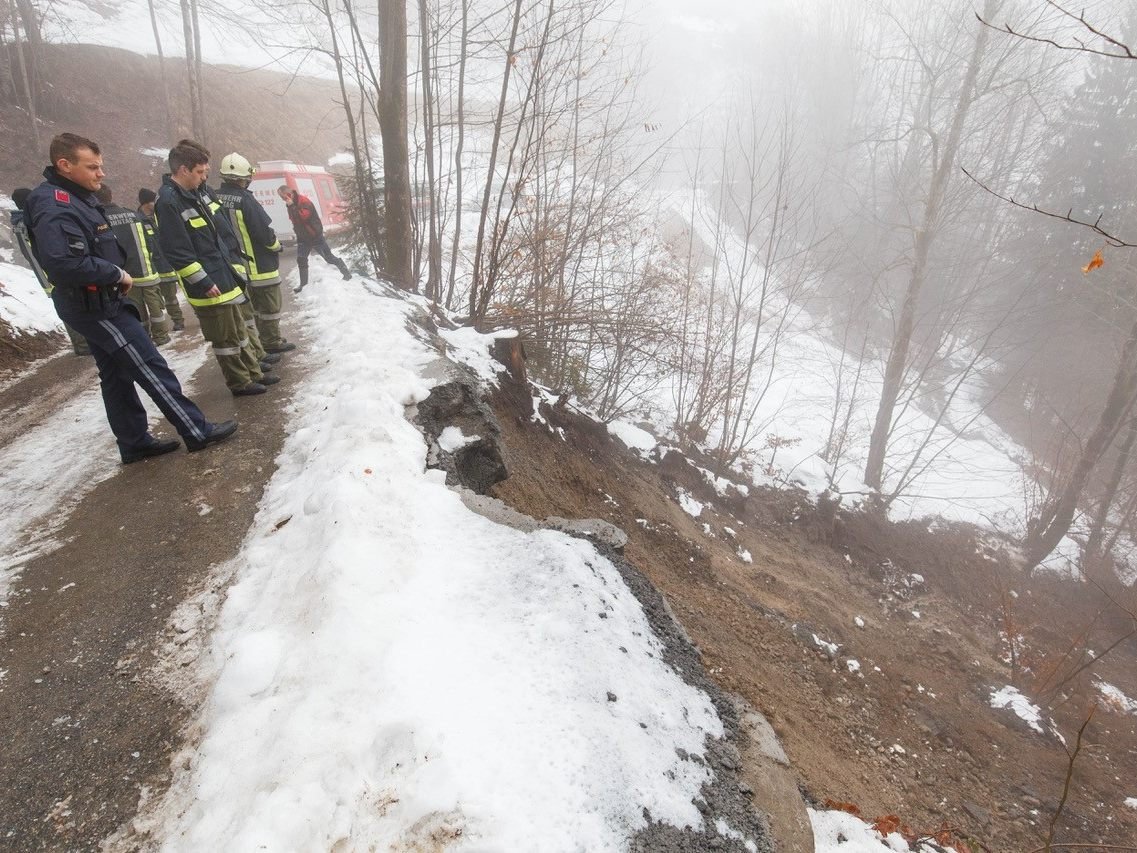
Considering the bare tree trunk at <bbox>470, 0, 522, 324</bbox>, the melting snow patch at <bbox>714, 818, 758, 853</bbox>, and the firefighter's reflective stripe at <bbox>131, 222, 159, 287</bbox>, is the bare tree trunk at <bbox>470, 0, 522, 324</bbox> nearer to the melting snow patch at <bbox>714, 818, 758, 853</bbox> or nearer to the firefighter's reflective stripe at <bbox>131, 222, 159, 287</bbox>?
the firefighter's reflective stripe at <bbox>131, 222, 159, 287</bbox>

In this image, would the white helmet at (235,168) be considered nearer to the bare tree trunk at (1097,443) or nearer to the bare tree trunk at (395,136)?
the bare tree trunk at (395,136)

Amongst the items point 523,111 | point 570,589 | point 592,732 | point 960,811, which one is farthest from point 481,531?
point 523,111

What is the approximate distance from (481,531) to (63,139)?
125 inches

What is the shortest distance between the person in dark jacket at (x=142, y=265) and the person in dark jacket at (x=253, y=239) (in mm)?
1357

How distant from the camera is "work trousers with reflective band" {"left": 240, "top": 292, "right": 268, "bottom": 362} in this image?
4871 millimetres

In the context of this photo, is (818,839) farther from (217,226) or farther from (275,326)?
(275,326)

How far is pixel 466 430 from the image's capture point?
4.13 meters

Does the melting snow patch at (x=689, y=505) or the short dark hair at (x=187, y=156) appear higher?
the short dark hair at (x=187, y=156)

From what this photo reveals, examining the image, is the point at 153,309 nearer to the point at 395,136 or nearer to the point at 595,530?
the point at 395,136

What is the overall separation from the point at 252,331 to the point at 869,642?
7229 millimetres

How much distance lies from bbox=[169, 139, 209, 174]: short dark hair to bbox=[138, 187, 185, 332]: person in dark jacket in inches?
107

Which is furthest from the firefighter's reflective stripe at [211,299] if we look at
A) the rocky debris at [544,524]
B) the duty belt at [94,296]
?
the rocky debris at [544,524]

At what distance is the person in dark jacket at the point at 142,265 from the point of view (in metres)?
5.46

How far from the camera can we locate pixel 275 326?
529 centimetres
